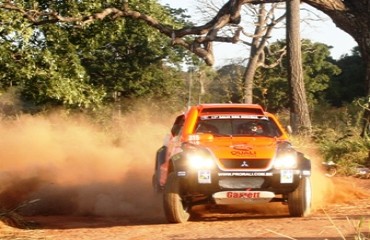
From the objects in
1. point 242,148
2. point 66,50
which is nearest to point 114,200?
point 242,148

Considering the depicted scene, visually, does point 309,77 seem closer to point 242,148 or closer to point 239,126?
point 239,126

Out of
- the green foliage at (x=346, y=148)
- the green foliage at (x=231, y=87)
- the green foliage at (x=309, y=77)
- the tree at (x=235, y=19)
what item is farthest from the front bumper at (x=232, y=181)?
the green foliage at (x=309, y=77)

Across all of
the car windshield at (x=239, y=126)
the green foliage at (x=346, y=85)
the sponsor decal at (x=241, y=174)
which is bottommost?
the sponsor decal at (x=241, y=174)

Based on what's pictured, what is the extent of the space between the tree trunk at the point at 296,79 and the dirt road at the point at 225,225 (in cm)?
761

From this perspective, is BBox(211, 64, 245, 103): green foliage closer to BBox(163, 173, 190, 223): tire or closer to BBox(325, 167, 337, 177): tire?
BBox(325, 167, 337, 177): tire

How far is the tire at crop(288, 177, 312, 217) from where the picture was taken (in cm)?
858

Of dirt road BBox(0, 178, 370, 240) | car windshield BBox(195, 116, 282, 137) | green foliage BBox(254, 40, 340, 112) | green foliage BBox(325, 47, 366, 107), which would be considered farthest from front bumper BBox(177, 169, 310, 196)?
green foliage BBox(325, 47, 366, 107)

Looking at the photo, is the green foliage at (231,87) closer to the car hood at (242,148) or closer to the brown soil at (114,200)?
the brown soil at (114,200)

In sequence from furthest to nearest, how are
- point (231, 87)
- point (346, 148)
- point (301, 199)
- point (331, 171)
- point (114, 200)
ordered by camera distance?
point (231, 87)
point (346, 148)
point (331, 171)
point (114, 200)
point (301, 199)

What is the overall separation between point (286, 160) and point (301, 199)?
0.54 meters

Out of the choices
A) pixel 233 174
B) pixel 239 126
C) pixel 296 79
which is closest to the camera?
pixel 233 174

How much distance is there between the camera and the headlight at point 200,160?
8.36m

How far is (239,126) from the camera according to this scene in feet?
31.7

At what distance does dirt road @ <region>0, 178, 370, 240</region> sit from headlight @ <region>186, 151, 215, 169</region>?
2.38 ft
